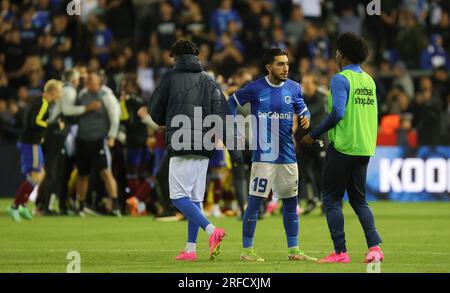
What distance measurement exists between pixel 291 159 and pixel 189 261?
1657 millimetres

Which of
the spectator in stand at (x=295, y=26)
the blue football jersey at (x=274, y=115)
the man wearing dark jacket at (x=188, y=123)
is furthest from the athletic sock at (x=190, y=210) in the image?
the spectator in stand at (x=295, y=26)

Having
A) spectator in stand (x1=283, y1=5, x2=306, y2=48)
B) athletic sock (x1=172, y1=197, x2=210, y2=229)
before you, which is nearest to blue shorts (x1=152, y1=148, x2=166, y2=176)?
spectator in stand (x1=283, y1=5, x2=306, y2=48)

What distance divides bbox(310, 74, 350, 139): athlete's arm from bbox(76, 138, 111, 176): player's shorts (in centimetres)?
1016

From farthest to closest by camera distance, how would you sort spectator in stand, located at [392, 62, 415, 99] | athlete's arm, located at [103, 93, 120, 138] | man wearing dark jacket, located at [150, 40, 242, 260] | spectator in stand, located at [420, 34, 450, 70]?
spectator in stand, located at [420, 34, 450, 70] → spectator in stand, located at [392, 62, 415, 99] → athlete's arm, located at [103, 93, 120, 138] → man wearing dark jacket, located at [150, 40, 242, 260]

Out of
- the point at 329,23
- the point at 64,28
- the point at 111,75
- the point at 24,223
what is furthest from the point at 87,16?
the point at 24,223

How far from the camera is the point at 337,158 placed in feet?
45.0

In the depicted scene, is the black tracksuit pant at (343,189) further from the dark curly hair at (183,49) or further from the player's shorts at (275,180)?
the dark curly hair at (183,49)

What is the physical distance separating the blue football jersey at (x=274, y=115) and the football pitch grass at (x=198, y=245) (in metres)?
1.21

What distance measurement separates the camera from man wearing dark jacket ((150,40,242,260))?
1424cm

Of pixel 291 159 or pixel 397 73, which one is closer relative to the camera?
pixel 291 159

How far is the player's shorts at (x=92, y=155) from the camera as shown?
23.2 meters

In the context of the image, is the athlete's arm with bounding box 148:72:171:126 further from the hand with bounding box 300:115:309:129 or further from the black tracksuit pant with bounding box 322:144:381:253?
the black tracksuit pant with bounding box 322:144:381:253
